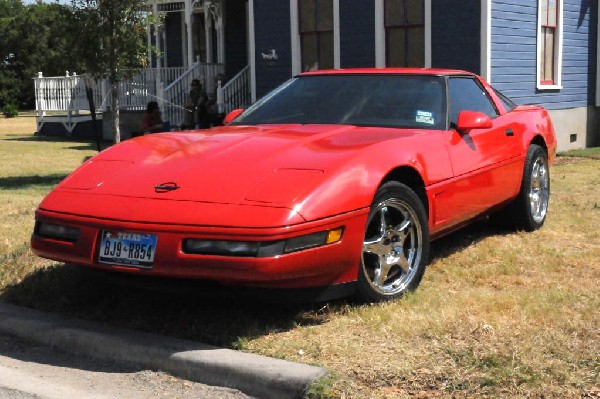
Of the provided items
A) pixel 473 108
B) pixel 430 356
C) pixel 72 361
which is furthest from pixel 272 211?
pixel 473 108

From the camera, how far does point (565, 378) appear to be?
12.7 feet

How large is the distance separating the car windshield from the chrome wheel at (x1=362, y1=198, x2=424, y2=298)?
2.81 feet

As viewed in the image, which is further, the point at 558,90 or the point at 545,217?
the point at 558,90

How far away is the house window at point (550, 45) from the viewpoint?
16.0 metres

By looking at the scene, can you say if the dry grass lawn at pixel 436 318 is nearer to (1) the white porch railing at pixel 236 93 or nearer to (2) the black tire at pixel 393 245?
(2) the black tire at pixel 393 245

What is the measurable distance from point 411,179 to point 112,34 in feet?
22.0

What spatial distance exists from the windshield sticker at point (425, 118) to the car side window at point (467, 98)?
0.59 ft

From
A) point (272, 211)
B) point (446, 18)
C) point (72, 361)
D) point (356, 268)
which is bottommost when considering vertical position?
point (72, 361)

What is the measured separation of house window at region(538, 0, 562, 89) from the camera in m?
16.0

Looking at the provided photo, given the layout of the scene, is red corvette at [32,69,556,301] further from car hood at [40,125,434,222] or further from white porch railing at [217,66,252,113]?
white porch railing at [217,66,252,113]

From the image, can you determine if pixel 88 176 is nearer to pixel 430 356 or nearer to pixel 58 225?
pixel 58 225

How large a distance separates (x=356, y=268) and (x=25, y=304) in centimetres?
225

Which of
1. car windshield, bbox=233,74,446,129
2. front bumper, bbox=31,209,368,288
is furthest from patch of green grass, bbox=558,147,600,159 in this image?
front bumper, bbox=31,209,368,288

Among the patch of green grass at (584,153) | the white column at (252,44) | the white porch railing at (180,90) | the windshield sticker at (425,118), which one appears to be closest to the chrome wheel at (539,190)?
the windshield sticker at (425,118)
